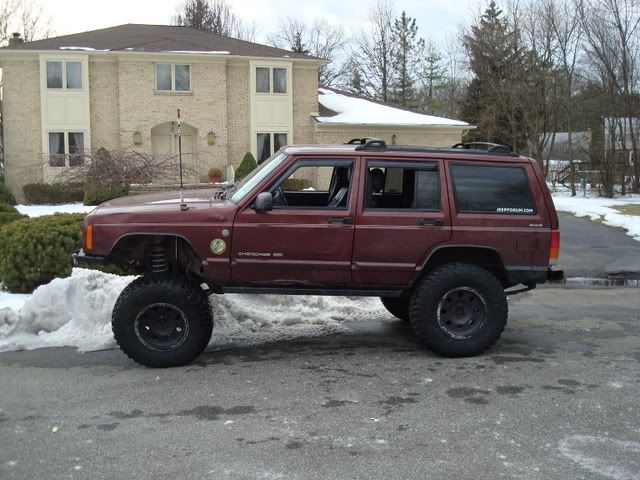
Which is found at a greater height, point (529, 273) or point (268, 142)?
point (268, 142)

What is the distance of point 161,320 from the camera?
6.08 m

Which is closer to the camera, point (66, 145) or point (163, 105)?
point (66, 145)

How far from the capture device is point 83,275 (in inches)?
289

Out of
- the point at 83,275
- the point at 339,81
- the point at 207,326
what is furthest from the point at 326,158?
the point at 339,81

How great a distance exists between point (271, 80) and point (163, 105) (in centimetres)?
479

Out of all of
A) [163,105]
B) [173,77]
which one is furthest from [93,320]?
[173,77]

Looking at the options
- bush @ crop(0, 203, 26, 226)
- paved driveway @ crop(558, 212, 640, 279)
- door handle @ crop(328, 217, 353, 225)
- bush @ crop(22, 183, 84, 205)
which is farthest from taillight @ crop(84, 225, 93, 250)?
bush @ crop(22, 183, 84, 205)

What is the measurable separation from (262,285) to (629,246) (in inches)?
438

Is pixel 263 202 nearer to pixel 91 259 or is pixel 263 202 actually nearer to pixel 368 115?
pixel 91 259

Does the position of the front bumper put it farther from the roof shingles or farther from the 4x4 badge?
the roof shingles

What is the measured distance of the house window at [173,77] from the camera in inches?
1107

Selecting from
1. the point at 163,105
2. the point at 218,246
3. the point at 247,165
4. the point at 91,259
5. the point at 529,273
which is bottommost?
the point at 529,273

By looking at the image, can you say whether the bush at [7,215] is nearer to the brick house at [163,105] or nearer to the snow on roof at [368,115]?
the brick house at [163,105]

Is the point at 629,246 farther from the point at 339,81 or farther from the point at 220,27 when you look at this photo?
the point at 220,27
